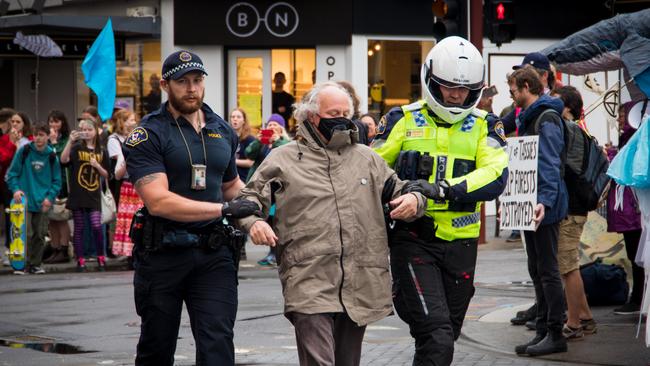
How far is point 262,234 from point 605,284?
578 cm

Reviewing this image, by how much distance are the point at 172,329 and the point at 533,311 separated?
176 inches

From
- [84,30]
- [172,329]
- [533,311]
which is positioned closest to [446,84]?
[172,329]

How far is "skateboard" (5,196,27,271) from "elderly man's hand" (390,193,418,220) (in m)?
10.3

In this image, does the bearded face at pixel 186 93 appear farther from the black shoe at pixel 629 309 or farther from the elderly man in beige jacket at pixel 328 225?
the black shoe at pixel 629 309

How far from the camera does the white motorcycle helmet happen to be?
6.47 m

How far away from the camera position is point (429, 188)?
6.07 meters

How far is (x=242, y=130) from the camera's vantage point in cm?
1595

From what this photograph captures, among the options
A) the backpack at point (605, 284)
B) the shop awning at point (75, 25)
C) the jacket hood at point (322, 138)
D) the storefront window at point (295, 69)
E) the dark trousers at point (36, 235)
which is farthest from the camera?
the storefront window at point (295, 69)

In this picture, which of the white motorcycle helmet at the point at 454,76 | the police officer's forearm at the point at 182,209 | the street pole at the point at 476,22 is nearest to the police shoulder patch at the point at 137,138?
the police officer's forearm at the point at 182,209

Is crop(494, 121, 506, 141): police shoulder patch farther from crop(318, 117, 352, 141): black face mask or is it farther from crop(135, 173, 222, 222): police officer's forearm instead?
crop(135, 173, 222, 222): police officer's forearm

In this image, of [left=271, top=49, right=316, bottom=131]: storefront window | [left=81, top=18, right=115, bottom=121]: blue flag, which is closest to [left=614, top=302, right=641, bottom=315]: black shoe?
[left=81, top=18, right=115, bottom=121]: blue flag

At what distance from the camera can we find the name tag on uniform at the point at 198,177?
20.3ft

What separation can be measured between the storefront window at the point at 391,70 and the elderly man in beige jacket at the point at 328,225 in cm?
1649

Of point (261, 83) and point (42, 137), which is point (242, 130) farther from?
point (261, 83)
